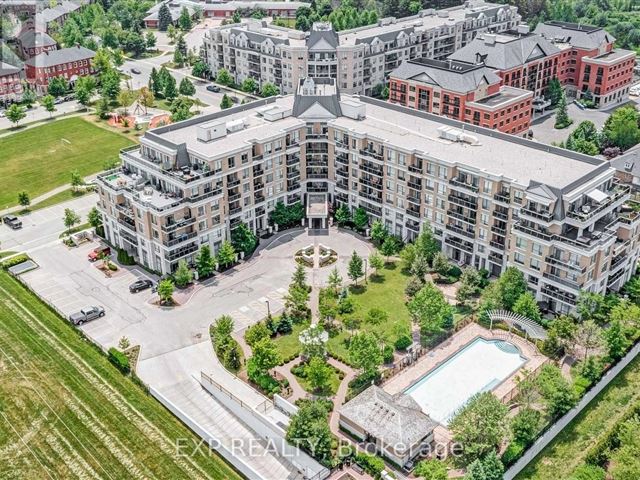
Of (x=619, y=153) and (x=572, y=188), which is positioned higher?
(x=572, y=188)

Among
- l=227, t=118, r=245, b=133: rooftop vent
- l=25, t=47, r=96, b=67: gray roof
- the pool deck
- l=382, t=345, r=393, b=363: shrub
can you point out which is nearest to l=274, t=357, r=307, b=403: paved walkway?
the pool deck

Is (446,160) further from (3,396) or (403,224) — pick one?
(3,396)

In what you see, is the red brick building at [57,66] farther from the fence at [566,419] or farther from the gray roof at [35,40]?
the fence at [566,419]

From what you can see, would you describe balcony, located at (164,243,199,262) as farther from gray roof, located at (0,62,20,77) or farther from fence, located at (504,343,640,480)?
gray roof, located at (0,62,20,77)

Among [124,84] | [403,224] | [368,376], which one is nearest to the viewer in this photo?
[368,376]

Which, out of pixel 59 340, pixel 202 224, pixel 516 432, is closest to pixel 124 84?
pixel 202 224

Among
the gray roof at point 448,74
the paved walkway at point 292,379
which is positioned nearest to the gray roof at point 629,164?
the gray roof at point 448,74
